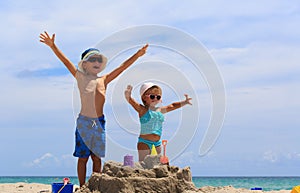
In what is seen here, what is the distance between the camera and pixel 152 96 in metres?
6.69

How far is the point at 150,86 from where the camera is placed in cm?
666

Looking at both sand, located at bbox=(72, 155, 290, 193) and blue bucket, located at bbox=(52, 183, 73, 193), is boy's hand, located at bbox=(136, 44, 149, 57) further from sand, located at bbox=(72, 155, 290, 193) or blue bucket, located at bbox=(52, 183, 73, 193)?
blue bucket, located at bbox=(52, 183, 73, 193)

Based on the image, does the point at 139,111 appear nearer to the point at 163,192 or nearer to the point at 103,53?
the point at 103,53

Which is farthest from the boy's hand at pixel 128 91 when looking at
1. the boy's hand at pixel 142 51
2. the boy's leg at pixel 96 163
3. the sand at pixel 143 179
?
the sand at pixel 143 179

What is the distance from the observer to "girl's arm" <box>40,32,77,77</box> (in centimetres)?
659

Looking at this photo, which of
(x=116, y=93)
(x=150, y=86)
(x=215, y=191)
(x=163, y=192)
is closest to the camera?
(x=163, y=192)

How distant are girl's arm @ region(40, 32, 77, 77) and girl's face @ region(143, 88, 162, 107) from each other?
1.09 m

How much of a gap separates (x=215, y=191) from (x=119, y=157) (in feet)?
4.21

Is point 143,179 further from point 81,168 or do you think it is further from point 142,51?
point 142,51

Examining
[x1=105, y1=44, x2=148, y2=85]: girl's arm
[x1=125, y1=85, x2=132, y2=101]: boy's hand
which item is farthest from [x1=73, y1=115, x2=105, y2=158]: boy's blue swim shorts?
[x1=105, y1=44, x2=148, y2=85]: girl's arm

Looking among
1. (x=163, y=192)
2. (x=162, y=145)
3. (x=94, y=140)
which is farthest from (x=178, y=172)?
(x=94, y=140)

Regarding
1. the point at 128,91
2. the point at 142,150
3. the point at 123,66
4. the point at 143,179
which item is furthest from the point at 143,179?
the point at 123,66

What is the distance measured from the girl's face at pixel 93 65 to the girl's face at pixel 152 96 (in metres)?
0.76

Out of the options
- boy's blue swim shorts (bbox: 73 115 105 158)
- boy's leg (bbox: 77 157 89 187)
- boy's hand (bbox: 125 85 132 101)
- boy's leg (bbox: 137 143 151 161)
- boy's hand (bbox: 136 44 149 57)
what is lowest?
boy's leg (bbox: 77 157 89 187)
